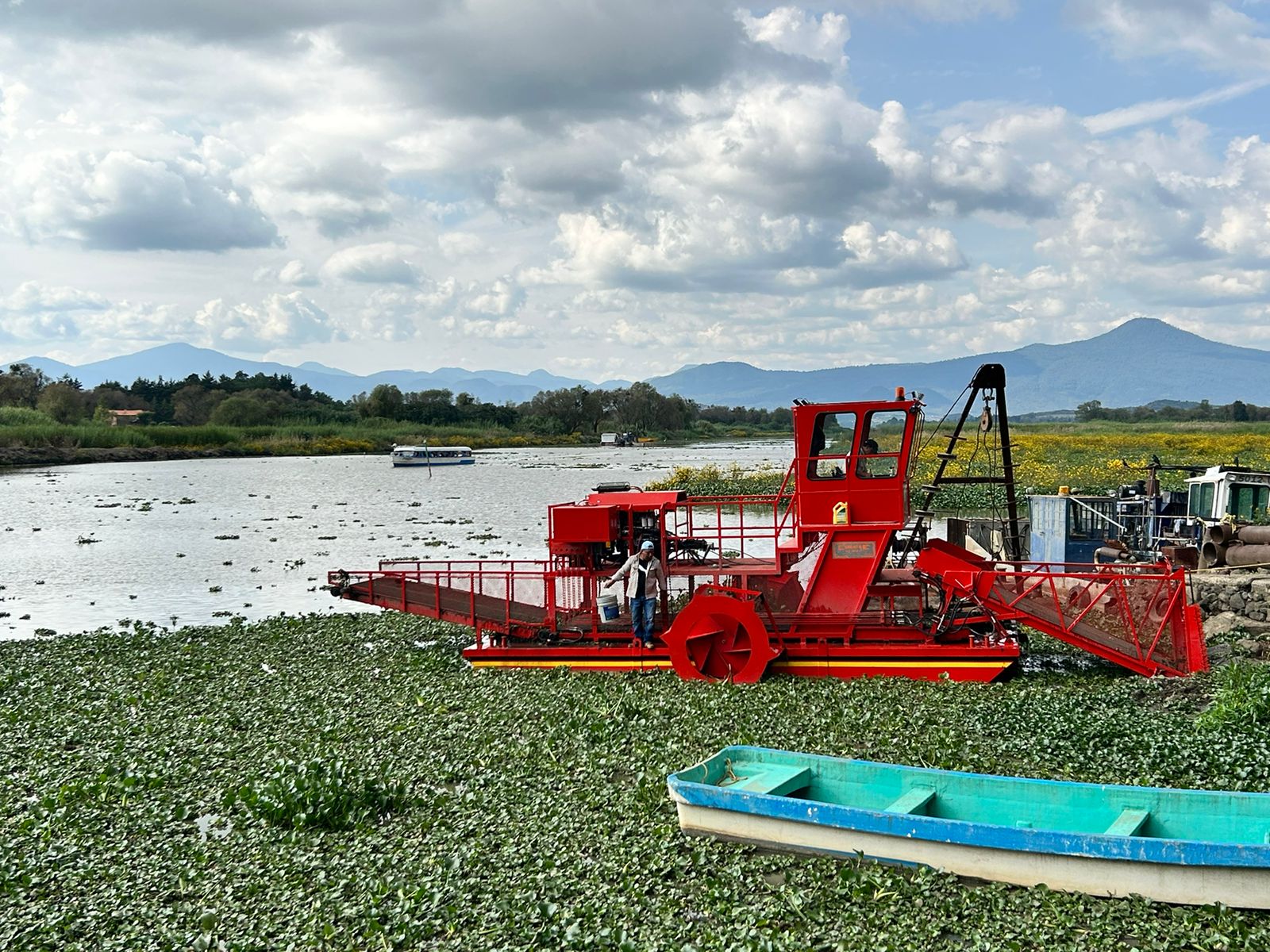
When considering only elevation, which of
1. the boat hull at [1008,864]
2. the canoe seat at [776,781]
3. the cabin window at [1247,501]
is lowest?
the boat hull at [1008,864]

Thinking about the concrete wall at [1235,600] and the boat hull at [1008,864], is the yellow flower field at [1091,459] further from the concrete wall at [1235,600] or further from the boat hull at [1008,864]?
the boat hull at [1008,864]

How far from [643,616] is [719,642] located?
1.33 m

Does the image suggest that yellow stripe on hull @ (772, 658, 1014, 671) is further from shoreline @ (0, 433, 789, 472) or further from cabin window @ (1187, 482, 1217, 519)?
shoreline @ (0, 433, 789, 472)

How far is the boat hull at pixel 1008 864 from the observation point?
297 inches

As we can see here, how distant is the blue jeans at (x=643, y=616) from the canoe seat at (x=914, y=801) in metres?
7.13

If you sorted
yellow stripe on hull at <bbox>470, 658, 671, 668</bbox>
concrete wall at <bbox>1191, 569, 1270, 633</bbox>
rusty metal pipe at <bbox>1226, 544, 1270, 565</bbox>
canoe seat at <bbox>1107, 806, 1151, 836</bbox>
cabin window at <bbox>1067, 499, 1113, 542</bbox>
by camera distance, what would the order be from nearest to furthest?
1. canoe seat at <bbox>1107, 806, 1151, 836</bbox>
2. yellow stripe on hull at <bbox>470, 658, 671, 668</bbox>
3. concrete wall at <bbox>1191, 569, 1270, 633</bbox>
4. rusty metal pipe at <bbox>1226, 544, 1270, 565</bbox>
5. cabin window at <bbox>1067, 499, 1113, 542</bbox>

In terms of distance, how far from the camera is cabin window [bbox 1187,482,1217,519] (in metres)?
25.6

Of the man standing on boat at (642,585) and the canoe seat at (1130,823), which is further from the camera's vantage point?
the man standing on boat at (642,585)

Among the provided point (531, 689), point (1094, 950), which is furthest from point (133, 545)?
point (1094, 950)

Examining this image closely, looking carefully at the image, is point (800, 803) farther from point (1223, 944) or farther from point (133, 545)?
point (133, 545)

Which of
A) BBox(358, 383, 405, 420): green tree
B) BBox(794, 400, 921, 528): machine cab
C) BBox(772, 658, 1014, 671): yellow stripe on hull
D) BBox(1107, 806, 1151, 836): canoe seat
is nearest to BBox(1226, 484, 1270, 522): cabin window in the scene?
BBox(794, 400, 921, 528): machine cab

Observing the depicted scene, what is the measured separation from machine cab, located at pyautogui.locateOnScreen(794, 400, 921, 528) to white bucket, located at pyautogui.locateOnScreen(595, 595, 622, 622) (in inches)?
137

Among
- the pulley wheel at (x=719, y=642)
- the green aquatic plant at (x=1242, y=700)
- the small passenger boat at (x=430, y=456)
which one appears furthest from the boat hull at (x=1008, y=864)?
the small passenger boat at (x=430, y=456)

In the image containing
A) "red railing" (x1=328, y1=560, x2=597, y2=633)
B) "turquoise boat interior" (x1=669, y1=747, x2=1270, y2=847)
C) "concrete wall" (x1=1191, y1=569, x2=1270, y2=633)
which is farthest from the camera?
"concrete wall" (x1=1191, y1=569, x2=1270, y2=633)
